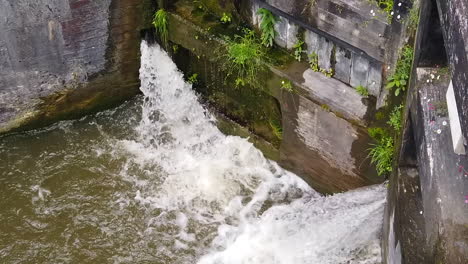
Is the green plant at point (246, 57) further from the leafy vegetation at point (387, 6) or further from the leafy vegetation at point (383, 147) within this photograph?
A: the leafy vegetation at point (387, 6)

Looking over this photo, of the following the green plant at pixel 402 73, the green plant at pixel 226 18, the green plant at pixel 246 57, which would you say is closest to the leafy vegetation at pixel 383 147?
the green plant at pixel 402 73

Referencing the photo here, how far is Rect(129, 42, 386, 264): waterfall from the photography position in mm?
5902

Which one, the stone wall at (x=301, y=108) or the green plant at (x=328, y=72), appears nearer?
the stone wall at (x=301, y=108)

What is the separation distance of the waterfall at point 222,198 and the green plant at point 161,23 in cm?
32

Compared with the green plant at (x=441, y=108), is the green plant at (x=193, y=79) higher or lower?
lower

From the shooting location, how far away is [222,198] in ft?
22.5

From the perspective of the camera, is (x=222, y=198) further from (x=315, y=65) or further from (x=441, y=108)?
(x=441, y=108)

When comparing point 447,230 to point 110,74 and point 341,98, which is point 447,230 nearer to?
point 341,98

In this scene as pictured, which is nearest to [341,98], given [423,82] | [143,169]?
[423,82]

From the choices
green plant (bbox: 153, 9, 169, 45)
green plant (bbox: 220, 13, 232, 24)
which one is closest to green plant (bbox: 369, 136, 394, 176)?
green plant (bbox: 220, 13, 232, 24)

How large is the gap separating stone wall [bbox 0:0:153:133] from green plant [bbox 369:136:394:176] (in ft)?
11.0

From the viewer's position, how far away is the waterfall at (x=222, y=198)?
5.90 m

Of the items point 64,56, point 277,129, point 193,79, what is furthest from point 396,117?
point 64,56

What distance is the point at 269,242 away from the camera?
613 cm
